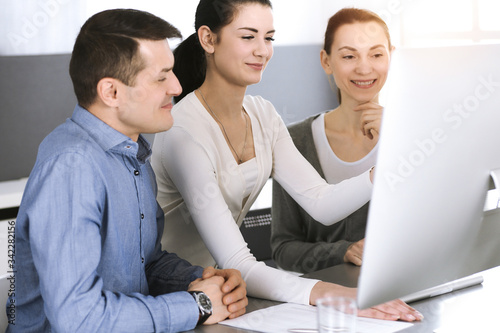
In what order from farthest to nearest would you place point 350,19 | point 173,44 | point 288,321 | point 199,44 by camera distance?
point 173,44 → point 350,19 → point 199,44 → point 288,321

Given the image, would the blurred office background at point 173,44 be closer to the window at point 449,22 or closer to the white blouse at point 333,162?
the window at point 449,22

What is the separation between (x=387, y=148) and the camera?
2.69ft

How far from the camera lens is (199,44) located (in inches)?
72.9

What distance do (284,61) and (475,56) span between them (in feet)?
12.1

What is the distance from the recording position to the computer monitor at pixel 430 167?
829 mm

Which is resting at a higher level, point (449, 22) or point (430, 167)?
point (449, 22)

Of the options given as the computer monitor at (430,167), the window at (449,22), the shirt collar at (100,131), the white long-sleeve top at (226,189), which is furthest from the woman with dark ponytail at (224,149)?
the window at (449,22)

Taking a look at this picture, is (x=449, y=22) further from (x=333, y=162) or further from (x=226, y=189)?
(x=226, y=189)

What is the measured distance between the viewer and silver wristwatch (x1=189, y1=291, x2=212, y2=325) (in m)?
1.19

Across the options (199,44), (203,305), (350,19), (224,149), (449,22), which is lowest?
(203,305)

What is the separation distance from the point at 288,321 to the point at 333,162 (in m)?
0.99

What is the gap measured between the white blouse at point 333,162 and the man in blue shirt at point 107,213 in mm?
798

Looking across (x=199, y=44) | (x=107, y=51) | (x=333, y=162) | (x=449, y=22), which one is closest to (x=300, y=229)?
(x=333, y=162)

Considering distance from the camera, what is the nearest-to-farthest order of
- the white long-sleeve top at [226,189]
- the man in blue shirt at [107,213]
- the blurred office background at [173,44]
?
the man in blue shirt at [107,213]
the white long-sleeve top at [226,189]
the blurred office background at [173,44]
